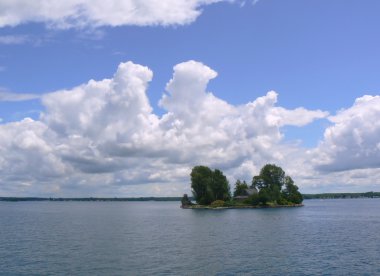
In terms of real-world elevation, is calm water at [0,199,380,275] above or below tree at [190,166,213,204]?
below

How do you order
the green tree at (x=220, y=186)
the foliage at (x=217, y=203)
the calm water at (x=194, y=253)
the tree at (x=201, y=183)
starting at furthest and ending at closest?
the green tree at (x=220, y=186)
the foliage at (x=217, y=203)
the tree at (x=201, y=183)
the calm water at (x=194, y=253)

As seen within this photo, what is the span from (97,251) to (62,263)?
1003cm

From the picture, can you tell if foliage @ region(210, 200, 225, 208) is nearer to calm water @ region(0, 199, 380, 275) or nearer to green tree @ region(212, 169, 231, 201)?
green tree @ region(212, 169, 231, 201)

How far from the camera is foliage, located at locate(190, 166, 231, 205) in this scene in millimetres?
187288

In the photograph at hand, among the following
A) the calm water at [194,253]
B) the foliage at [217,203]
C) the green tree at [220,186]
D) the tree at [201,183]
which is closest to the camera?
the calm water at [194,253]

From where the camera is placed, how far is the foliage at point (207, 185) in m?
187

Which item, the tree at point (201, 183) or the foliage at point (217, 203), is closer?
the tree at point (201, 183)

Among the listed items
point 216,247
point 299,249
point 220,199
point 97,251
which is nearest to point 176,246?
point 216,247

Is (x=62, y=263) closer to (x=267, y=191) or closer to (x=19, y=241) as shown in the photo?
(x=19, y=241)

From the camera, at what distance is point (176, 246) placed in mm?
68438

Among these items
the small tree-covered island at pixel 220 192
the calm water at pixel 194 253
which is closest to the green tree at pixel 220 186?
the small tree-covered island at pixel 220 192

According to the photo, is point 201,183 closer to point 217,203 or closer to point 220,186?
point 220,186

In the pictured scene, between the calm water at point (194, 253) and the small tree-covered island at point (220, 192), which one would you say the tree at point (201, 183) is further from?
the calm water at point (194, 253)

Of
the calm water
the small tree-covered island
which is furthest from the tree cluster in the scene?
the calm water
